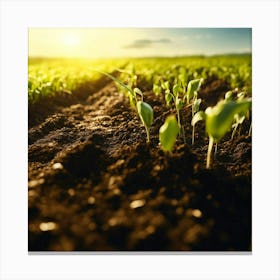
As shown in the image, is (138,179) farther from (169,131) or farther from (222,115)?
(222,115)

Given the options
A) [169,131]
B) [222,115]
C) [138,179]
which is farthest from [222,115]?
[138,179]

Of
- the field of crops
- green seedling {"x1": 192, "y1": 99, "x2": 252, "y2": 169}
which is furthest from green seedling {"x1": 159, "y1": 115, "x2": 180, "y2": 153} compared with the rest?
green seedling {"x1": 192, "y1": 99, "x2": 252, "y2": 169}

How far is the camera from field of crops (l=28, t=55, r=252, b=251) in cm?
138

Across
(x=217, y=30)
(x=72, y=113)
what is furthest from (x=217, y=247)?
(x=72, y=113)

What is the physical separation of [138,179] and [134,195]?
7cm

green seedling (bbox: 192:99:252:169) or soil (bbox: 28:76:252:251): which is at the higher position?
green seedling (bbox: 192:99:252:169)

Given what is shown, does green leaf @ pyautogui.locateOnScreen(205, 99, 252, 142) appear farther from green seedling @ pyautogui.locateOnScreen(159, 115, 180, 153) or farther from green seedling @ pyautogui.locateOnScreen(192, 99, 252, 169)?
green seedling @ pyautogui.locateOnScreen(159, 115, 180, 153)

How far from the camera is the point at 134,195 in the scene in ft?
4.83

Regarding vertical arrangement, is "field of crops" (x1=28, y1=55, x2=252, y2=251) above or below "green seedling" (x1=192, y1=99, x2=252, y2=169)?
A: below

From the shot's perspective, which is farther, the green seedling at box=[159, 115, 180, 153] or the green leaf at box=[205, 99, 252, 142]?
the green seedling at box=[159, 115, 180, 153]

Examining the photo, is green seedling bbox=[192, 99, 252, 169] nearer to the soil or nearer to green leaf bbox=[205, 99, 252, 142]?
green leaf bbox=[205, 99, 252, 142]

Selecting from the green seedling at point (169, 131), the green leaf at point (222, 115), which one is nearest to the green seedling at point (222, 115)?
the green leaf at point (222, 115)

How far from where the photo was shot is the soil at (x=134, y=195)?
1375 mm
